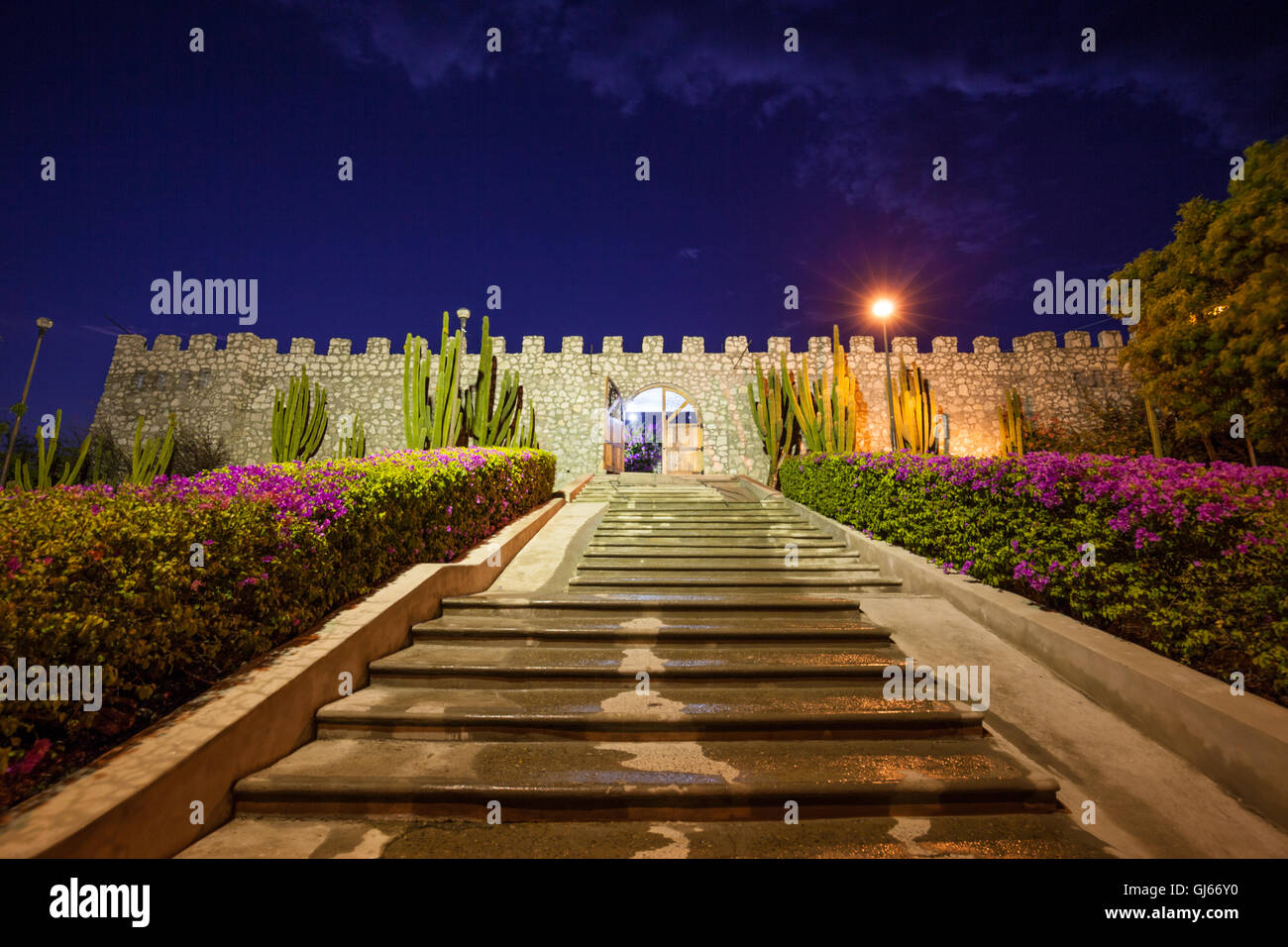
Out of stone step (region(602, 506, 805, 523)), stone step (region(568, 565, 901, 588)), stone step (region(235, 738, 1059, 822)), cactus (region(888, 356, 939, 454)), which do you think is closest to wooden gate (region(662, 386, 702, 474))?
cactus (region(888, 356, 939, 454))

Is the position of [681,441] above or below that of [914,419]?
below

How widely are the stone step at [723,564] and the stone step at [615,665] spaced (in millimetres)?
2005

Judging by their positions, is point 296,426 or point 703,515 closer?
point 703,515

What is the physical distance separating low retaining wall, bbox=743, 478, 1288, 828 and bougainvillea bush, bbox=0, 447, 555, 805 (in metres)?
4.96

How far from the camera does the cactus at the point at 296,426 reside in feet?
34.1

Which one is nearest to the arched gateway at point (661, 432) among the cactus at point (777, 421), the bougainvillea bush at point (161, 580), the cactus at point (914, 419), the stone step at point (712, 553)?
the cactus at point (777, 421)

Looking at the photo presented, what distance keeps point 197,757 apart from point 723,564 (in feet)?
15.3

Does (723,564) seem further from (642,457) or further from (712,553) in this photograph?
(642,457)

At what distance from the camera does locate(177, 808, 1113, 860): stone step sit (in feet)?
6.54

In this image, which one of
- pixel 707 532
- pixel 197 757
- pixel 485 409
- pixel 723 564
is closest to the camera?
pixel 197 757

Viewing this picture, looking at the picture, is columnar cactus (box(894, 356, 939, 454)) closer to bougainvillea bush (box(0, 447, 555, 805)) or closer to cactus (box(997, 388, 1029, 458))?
cactus (box(997, 388, 1029, 458))

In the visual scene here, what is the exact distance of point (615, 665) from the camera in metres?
3.28

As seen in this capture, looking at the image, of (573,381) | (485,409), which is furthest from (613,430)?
(485,409)

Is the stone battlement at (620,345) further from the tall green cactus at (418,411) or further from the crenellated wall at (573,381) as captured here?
the tall green cactus at (418,411)
